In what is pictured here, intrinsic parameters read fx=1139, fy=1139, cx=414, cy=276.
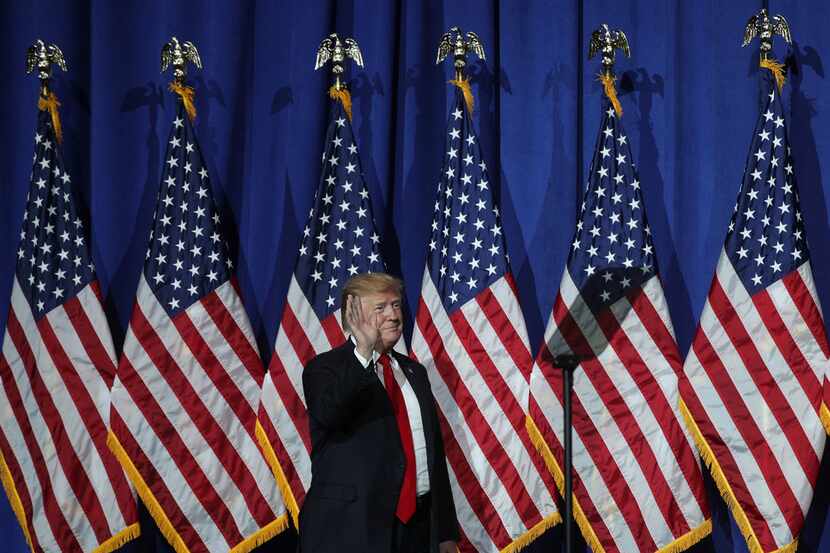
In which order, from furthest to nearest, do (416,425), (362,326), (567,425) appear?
(416,425) → (362,326) → (567,425)

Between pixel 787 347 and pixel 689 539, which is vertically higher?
pixel 787 347

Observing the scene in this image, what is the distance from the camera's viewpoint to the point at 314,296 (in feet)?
14.6

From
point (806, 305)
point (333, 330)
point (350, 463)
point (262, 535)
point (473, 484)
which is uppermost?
point (806, 305)

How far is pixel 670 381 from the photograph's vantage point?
4207mm

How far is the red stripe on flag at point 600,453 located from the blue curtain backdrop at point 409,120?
0.44 meters

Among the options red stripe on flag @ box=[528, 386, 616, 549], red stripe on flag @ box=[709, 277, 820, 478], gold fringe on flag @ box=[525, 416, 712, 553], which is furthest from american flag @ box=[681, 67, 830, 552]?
red stripe on flag @ box=[528, 386, 616, 549]

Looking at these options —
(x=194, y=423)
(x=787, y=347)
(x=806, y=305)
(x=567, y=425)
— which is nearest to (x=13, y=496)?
(x=194, y=423)

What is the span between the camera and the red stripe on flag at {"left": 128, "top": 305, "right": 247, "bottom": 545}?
4.37m

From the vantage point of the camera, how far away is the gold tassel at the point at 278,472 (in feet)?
14.1

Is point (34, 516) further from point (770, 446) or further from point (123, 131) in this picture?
point (770, 446)

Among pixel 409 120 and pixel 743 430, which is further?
pixel 409 120

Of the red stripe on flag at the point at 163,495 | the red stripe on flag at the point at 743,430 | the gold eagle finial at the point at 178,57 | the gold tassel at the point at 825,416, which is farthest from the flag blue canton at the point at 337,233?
the gold tassel at the point at 825,416

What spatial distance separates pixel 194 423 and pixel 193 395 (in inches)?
4.2

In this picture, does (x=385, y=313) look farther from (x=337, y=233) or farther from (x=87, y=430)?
(x=87, y=430)
